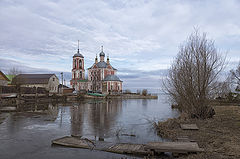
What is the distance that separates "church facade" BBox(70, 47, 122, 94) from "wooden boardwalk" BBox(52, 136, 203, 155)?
5513cm

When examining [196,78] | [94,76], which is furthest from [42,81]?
[196,78]

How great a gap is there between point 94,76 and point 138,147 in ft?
198

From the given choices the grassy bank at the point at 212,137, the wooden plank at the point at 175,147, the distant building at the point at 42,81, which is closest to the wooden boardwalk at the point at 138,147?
the wooden plank at the point at 175,147

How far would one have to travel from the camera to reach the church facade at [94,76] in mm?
65375

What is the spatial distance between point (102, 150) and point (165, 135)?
4.06m

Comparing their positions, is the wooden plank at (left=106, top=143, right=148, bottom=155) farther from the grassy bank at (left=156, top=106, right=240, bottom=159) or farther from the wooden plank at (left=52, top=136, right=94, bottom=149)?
the grassy bank at (left=156, top=106, right=240, bottom=159)

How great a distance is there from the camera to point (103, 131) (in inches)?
495

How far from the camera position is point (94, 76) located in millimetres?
68188

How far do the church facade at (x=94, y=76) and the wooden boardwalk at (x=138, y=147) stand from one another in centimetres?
5513

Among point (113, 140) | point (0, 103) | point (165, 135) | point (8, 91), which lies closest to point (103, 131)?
point (113, 140)

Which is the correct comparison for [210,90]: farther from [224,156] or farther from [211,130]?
[224,156]

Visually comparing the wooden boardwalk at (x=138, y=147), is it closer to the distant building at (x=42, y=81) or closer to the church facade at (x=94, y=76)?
the distant building at (x=42, y=81)

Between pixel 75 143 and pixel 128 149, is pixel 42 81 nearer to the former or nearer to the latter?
pixel 75 143

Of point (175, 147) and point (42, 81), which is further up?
point (42, 81)
